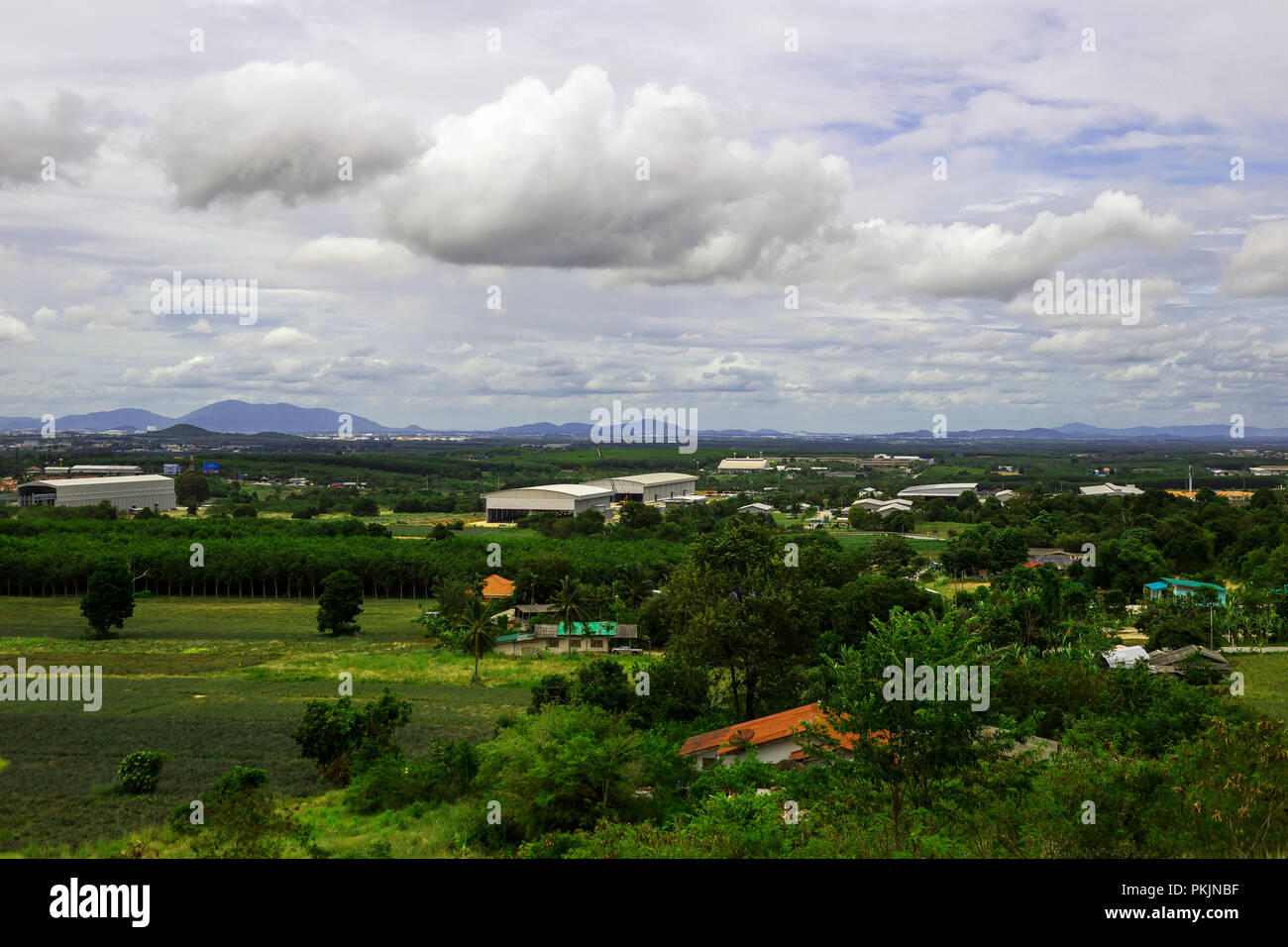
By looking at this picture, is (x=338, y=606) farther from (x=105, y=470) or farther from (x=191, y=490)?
(x=105, y=470)

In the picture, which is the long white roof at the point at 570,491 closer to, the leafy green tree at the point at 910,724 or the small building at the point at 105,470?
the small building at the point at 105,470

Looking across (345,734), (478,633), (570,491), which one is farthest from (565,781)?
(570,491)

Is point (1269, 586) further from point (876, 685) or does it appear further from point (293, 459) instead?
point (293, 459)

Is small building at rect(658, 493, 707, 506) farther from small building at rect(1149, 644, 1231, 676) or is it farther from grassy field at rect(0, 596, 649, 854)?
small building at rect(1149, 644, 1231, 676)

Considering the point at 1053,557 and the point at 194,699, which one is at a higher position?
the point at 1053,557

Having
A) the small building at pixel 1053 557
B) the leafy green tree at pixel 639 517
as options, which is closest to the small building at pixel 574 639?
the small building at pixel 1053 557

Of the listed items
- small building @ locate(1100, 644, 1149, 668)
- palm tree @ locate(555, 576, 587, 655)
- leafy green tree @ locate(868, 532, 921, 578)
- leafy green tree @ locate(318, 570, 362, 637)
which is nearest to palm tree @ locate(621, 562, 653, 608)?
palm tree @ locate(555, 576, 587, 655)

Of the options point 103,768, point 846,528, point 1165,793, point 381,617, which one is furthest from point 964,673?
point 846,528
